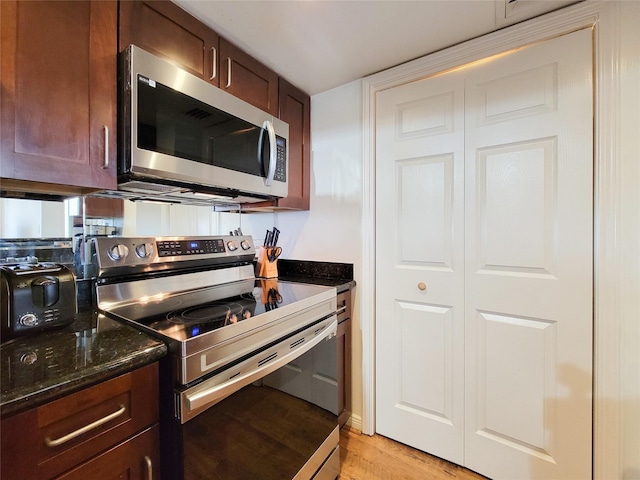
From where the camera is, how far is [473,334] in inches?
57.3

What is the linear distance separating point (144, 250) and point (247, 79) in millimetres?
937

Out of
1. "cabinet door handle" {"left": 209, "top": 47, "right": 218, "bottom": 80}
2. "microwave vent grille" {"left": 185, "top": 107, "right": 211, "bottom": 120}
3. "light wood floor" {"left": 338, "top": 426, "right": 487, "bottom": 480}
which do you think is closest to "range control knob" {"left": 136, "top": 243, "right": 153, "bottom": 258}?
"microwave vent grille" {"left": 185, "top": 107, "right": 211, "bottom": 120}

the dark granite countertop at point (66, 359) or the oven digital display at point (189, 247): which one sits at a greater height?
the oven digital display at point (189, 247)

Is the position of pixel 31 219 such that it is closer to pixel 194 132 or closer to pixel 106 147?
pixel 106 147

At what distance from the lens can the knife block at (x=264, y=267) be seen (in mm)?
1815

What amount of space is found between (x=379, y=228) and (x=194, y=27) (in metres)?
1.27

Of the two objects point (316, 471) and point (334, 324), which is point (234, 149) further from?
point (316, 471)

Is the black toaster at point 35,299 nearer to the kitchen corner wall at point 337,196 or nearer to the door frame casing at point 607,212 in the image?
the kitchen corner wall at point 337,196

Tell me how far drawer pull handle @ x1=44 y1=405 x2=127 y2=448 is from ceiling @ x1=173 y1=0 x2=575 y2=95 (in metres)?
1.40

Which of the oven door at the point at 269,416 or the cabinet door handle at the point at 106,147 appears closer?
the oven door at the point at 269,416

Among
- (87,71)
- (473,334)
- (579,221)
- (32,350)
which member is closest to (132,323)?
(32,350)

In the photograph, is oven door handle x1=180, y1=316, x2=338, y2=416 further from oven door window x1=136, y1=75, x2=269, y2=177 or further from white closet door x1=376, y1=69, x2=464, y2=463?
oven door window x1=136, y1=75, x2=269, y2=177

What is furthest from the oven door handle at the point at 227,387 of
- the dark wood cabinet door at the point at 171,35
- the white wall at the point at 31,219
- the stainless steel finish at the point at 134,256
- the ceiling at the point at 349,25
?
the ceiling at the point at 349,25

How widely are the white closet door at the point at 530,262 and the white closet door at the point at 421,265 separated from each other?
0.06 metres
